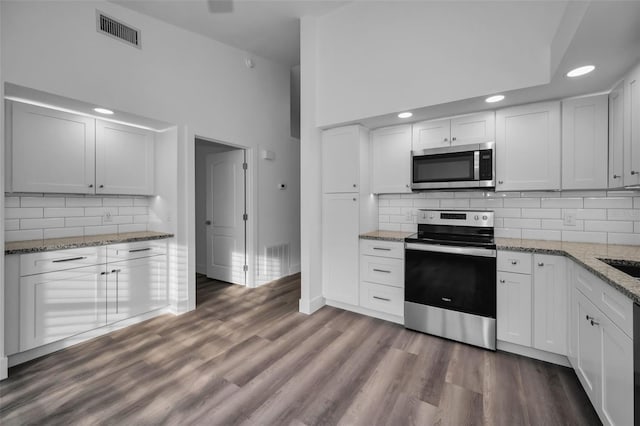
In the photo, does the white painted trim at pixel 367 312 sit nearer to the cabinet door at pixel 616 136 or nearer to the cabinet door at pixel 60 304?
the cabinet door at pixel 616 136

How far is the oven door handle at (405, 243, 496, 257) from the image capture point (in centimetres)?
236

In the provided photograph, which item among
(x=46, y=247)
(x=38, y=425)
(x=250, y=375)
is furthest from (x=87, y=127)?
(x=250, y=375)

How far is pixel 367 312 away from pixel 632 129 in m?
2.64

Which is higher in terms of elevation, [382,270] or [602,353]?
[382,270]

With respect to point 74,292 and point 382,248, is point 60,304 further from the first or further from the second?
point 382,248

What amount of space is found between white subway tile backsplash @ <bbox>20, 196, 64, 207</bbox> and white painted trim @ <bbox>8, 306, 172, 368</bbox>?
126 centimetres

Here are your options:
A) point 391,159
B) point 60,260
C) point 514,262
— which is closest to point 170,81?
point 60,260

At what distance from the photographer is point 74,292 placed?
2436mm

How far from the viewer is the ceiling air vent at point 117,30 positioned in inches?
103

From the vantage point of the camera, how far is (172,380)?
6.50 feet

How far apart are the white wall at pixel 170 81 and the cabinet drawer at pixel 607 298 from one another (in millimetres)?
3533

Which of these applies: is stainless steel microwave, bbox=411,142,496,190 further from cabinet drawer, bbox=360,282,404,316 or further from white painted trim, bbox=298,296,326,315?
white painted trim, bbox=298,296,326,315

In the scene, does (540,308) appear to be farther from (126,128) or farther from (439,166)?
(126,128)

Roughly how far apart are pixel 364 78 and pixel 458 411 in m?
2.93
